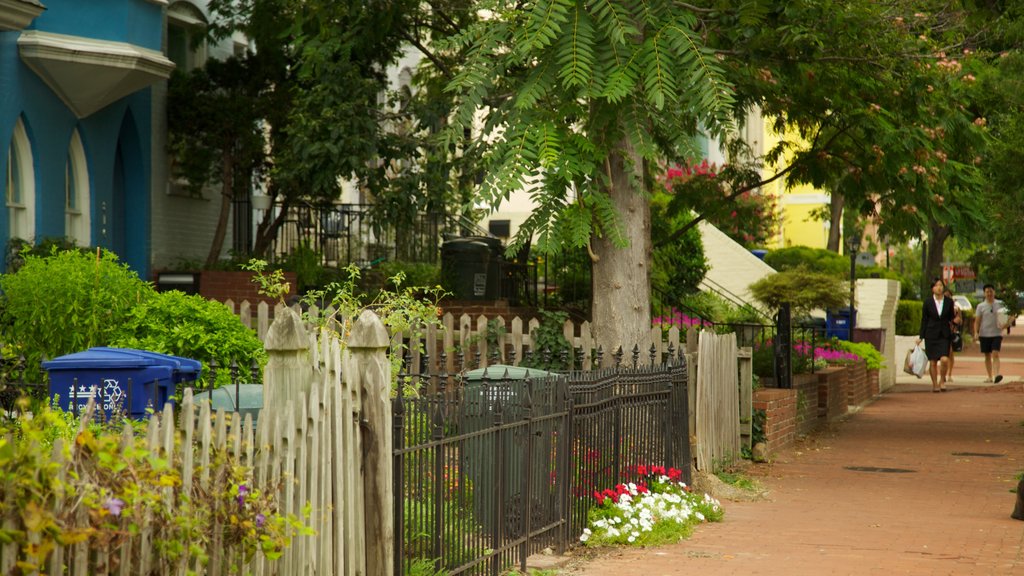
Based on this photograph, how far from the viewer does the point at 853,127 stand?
15.6m

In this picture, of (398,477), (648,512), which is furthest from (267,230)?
(398,477)

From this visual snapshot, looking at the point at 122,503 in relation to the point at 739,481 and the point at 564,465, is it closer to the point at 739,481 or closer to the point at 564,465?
the point at 564,465

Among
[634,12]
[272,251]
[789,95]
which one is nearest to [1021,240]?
[789,95]

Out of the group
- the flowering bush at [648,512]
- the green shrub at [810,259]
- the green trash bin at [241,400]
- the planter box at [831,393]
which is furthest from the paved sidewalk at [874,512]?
the green shrub at [810,259]

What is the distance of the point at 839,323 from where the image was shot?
29000 mm

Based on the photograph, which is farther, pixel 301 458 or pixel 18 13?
pixel 18 13

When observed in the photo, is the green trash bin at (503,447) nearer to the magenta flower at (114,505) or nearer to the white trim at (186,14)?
the magenta flower at (114,505)

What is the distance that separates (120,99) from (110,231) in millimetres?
1796

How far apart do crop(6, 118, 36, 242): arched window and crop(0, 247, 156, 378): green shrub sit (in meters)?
5.22

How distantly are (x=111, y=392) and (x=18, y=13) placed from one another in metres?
7.68

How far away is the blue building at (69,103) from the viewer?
15672 millimetres

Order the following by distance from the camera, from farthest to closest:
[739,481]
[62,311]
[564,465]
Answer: [739,481]
[62,311]
[564,465]

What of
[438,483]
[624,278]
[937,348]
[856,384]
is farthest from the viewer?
[937,348]

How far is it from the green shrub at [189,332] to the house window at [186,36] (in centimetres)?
913
